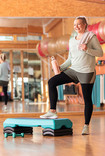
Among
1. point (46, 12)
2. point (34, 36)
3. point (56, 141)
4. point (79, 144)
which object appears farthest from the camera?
point (34, 36)

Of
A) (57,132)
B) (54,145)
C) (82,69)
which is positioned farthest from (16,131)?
(82,69)

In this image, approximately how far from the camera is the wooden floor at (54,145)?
255cm

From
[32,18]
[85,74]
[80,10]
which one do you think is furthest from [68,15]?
[85,74]

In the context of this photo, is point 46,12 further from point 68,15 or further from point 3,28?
point 3,28

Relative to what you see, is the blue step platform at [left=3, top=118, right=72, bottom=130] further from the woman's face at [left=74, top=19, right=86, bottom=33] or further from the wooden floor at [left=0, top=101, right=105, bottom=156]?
the woman's face at [left=74, top=19, right=86, bottom=33]

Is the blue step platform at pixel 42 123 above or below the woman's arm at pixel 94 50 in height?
below

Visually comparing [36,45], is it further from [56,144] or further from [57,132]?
[56,144]

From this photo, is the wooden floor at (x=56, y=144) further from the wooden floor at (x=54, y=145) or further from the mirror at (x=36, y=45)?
the mirror at (x=36, y=45)

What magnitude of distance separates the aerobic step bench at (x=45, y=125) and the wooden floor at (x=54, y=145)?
73mm

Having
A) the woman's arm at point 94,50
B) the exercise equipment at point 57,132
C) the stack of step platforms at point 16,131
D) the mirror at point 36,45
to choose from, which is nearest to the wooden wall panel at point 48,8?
the mirror at point 36,45

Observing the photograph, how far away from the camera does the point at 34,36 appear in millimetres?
6766

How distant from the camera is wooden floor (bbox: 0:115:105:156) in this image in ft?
8.38

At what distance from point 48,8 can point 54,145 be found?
3.84 meters

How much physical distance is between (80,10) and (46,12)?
63 centimetres
